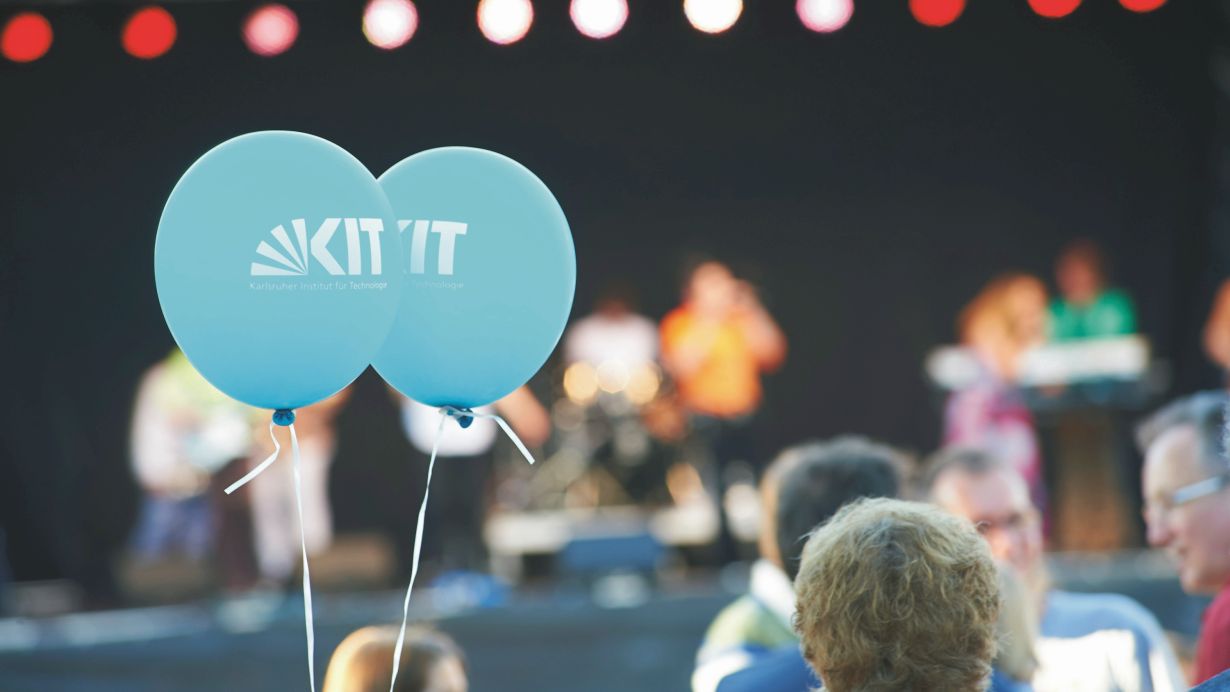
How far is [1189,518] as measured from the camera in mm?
2459

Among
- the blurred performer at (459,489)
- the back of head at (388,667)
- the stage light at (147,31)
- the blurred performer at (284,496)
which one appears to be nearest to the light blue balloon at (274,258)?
the back of head at (388,667)

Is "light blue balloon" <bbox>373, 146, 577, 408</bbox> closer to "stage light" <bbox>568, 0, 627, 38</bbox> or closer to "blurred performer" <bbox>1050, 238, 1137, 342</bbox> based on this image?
"stage light" <bbox>568, 0, 627, 38</bbox>

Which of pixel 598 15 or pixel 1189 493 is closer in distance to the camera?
pixel 1189 493

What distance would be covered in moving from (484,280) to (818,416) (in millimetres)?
7986

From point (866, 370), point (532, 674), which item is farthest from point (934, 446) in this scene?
point (532, 674)

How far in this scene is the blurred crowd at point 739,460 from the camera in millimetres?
2502

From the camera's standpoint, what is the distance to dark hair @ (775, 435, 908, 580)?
8.09 feet

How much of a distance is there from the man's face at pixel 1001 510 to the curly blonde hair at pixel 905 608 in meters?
1.09

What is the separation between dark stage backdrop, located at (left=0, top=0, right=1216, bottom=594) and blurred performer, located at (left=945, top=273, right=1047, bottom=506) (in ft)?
4.43

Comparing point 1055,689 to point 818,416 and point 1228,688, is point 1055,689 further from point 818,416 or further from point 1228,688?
point 818,416

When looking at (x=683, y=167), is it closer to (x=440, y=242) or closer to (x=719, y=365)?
(x=719, y=365)

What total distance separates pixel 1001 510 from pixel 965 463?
13 cm

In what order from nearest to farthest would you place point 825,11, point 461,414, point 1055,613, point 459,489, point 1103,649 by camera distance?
point 461,414 → point 1103,649 → point 1055,613 → point 825,11 → point 459,489

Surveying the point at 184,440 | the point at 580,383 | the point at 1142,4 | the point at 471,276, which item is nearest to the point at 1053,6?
the point at 1142,4
